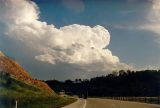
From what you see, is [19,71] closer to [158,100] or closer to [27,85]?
[27,85]

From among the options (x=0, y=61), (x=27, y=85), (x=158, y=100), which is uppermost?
(x=0, y=61)

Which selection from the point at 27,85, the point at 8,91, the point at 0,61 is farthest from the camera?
the point at 0,61

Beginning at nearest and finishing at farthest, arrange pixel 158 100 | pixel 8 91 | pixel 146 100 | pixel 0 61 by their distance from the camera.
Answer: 1. pixel 158 100
2. pixel 146 100
3. pixel 8 91
4. pixel 0 61

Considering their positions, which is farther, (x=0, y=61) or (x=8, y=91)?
(x=0, y=61)

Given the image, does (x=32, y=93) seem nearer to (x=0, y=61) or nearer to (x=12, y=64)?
(x=0, y=61)

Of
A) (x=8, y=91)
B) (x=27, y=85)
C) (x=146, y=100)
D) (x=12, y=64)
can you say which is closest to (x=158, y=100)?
(x=146, y=100)

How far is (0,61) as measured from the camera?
396 feet

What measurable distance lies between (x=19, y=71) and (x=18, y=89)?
29781 millimetres

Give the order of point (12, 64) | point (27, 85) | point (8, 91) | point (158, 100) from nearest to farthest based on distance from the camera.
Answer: point (158, 100) → point (8, 91) → point (27, 85) → point (12, 64)

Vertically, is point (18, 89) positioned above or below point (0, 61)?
below

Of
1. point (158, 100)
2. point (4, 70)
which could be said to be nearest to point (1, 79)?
point (4, 70)

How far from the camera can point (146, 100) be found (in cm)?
7462

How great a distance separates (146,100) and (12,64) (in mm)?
64966

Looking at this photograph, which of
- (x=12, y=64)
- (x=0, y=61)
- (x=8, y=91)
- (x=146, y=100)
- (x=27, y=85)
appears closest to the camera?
(x=146, y=100)
